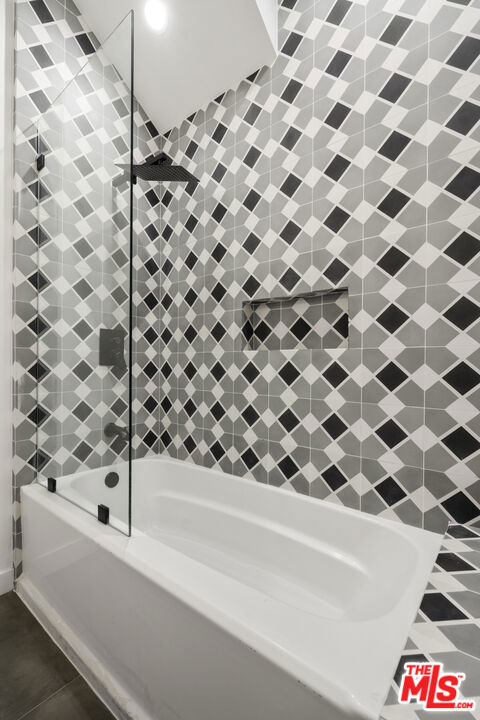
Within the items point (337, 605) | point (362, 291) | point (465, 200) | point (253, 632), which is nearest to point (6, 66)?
point (362, 291)

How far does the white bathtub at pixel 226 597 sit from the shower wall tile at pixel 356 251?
0.61 feet

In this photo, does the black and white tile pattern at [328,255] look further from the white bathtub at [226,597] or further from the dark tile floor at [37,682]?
the dark tile floor at [37,682]

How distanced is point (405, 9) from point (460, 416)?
165 cm

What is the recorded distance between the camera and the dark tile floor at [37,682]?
1101 millimetres

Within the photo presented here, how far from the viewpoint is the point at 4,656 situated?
1.31 meters

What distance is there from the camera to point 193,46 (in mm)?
1897

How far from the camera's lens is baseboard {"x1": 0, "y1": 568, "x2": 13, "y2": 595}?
1.67 metres

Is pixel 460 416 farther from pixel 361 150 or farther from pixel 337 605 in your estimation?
pixel 361 150

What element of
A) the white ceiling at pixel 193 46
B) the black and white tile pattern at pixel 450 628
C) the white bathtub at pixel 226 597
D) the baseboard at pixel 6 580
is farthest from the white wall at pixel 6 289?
the black and white tile pattern at pixel 450 628

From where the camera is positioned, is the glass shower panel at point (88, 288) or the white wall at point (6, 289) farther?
the white wall at point (6, 289)

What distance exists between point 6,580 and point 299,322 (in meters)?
1.97

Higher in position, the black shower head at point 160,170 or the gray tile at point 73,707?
the black shower head at point 160,170

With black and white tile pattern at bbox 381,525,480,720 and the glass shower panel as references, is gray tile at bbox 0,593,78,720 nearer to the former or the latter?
the glass shower panel

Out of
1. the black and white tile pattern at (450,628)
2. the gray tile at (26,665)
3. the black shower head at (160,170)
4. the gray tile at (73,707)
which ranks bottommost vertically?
the gray tile at (26,665)
